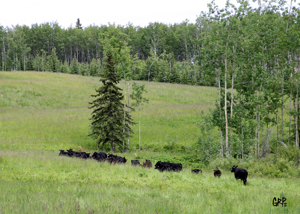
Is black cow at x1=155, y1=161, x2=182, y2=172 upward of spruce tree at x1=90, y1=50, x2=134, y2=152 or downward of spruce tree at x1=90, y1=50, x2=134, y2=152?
downward

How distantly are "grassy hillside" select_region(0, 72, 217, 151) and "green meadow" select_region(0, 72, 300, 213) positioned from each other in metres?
0.12

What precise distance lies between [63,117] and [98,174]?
92.2 ft

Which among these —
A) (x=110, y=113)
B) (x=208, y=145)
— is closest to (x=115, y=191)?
(x=208, y=145)

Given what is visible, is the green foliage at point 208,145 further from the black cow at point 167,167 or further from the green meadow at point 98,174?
the black cow at point 167,167

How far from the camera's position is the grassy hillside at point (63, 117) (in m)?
29.0

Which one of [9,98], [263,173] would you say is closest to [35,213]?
[263,173]

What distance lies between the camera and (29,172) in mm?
11273

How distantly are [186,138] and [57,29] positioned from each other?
12306 centimetres

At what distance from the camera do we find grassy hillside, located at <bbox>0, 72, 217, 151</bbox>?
2897cm

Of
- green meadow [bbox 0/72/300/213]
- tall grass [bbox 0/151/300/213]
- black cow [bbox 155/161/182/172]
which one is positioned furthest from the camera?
black cow [bbox 155/161/182/172]

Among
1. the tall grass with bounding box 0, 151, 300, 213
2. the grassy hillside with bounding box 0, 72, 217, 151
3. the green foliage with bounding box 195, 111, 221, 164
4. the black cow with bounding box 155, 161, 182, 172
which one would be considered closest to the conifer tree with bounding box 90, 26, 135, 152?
the grassy hillside with bounding box 0, 72, 217, 151

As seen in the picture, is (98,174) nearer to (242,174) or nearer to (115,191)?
(115,191)

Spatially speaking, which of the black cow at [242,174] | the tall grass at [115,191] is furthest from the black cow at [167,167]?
the black cow at [242,174]

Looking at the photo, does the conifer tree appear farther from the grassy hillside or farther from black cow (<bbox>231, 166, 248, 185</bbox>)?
black cow (<bbox>231, 166, 248, 185</bbox>)
